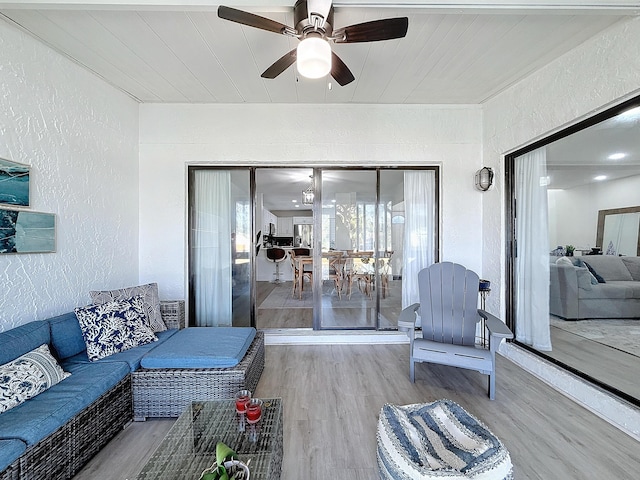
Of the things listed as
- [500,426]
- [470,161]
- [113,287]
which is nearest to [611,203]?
[470,161]

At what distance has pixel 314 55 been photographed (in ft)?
5.44

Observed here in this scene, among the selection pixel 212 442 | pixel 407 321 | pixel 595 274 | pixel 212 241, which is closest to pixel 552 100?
pixel 595 274

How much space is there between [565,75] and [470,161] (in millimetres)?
1219

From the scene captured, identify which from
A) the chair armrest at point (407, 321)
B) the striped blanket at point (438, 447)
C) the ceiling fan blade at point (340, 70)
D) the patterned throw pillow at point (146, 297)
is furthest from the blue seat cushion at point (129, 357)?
the ceiling fan blade at point (340, 70)

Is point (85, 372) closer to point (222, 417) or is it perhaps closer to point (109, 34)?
point (222, 417)

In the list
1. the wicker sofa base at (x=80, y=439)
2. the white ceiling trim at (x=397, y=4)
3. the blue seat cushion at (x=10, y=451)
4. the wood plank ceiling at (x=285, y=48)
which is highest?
the wood plank ceiling at (x=285, y=48)

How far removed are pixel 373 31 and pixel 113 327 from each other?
9.20 ft

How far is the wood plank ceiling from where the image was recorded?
6.60 ft

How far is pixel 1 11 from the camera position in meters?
1.96

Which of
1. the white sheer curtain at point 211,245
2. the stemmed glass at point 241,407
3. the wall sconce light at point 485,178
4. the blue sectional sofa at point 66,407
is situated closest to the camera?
the blue sectional sofa at point 66,407

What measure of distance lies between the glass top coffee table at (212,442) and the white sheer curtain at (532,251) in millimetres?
2745

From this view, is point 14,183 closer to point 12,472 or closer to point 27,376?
point 27,376

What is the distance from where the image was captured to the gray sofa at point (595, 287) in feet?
7.52

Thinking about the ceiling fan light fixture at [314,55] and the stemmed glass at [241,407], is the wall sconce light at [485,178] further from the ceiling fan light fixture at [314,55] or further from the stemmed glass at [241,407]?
the stemmed glass at [241,407]
